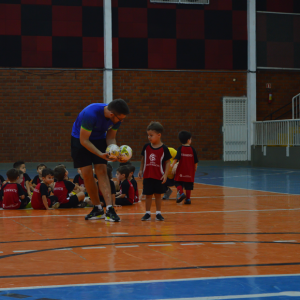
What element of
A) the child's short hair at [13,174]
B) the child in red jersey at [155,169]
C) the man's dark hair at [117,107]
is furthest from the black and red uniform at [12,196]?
the man's dark hair at [117,107]

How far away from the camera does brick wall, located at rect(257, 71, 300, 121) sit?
84.5 feet

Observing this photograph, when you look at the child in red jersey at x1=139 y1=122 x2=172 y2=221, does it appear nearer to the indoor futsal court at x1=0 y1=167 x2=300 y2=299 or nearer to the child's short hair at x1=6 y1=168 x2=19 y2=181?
the indoor futsal court at x1=0 y1=167 x2=300 y2=299

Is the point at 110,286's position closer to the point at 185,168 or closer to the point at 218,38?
the point at 185,168

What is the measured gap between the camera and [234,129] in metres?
25.6

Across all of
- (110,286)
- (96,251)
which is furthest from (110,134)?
(110,286)

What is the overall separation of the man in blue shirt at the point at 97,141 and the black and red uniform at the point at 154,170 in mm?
566

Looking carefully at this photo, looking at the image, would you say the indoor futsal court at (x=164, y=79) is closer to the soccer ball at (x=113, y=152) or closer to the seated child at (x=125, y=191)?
the seated child at (x=125, y=191)

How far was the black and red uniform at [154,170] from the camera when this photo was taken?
7.44 meters

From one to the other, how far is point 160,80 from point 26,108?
652 centimetres

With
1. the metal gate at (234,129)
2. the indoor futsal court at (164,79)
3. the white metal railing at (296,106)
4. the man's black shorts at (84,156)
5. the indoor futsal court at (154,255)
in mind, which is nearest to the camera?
the indoor futsal court at (154,255)

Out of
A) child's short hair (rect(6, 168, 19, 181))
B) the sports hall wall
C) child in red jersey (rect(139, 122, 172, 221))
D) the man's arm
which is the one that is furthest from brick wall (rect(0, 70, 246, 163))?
the man's arm

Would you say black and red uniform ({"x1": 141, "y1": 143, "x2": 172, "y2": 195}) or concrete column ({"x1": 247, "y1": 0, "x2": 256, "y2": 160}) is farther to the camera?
concrete column ({"x1": 247, "y1": 0, "x2": 256, "y2": 160})

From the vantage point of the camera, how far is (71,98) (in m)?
23.7

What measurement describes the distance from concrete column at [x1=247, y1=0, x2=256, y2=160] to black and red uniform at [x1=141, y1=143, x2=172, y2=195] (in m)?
18.7
